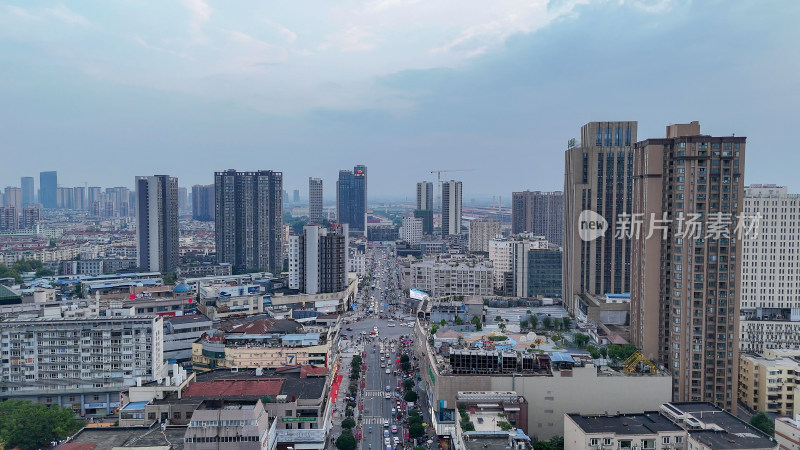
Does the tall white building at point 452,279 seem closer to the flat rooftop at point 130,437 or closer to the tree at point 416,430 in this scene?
the tree at point 416,430

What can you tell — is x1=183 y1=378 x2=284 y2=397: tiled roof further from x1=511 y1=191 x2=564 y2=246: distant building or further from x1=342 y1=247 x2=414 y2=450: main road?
x1=511 y1=191 x2=564 y2=246: distant building

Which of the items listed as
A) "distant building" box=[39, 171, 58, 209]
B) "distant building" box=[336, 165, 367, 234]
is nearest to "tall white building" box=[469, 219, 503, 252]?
"distant building" box=[336, 165, 367, 234]

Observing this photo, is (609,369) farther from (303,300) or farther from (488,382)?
(303,300)

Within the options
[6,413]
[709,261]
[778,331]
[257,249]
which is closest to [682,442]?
[709,261]

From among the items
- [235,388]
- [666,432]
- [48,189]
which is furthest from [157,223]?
[48,189]

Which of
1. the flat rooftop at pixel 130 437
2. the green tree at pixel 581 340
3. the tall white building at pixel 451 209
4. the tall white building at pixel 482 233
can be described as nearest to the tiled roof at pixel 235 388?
the flat rooftop at pixel 130 437

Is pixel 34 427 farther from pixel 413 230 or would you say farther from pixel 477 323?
pixel 413 230

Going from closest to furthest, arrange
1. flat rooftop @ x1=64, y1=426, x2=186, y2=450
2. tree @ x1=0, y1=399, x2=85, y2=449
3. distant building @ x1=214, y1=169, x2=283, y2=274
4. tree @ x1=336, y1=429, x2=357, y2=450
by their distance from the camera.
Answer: flat rooftop @ x1=64, y1=426, x2=186, y2=450, tree @ x1=0, y1=399, x2=85, y2=449, tree @ x1=336, y1=429, x2=357, y2=450, distant building @ x1=214, y1=169, x2=283, y2=274
